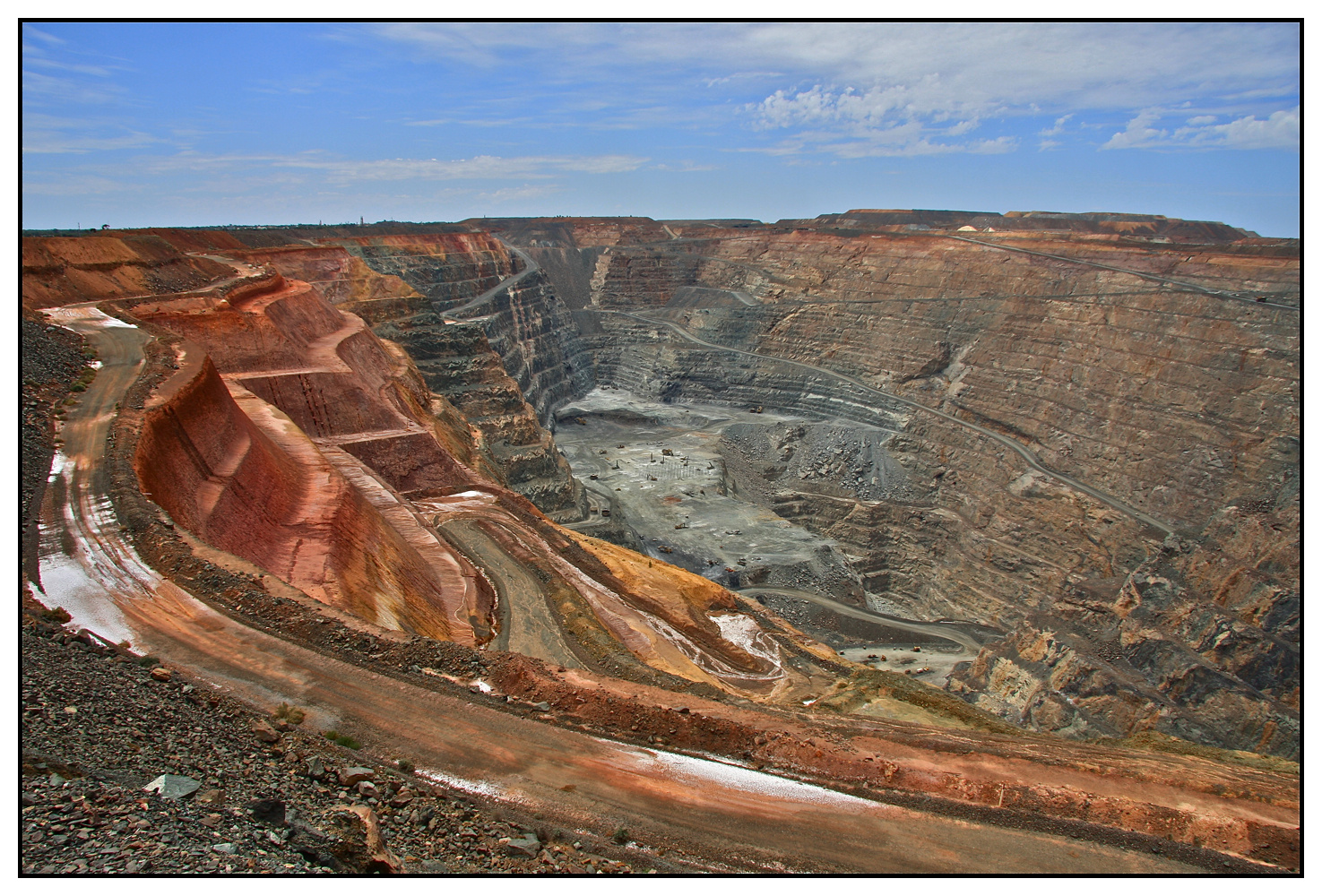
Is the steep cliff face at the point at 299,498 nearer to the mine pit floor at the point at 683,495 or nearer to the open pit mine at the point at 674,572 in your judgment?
the open pit mine at the point at 674,572

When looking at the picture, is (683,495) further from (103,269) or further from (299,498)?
(299,498)

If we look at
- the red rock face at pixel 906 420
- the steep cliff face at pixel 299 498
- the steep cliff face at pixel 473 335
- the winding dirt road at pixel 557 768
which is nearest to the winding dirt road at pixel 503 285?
the steep cliff face at pixel 473 335

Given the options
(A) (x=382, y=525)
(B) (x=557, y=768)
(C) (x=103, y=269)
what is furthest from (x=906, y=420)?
(B) (x=557, y=768)

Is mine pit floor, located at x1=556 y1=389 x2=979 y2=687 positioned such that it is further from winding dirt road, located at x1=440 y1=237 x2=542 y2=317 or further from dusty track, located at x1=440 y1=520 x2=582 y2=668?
dusty track, located at x1=440 y1=520 x2=582 y2=668

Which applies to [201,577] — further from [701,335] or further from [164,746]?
[701,335]

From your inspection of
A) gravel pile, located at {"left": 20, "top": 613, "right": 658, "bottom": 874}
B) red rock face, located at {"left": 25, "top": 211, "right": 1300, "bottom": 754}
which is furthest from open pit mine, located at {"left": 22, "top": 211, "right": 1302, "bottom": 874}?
red rock face, located at {"left": 25, "top": 211, "right": 1300, "bottom": 754}
